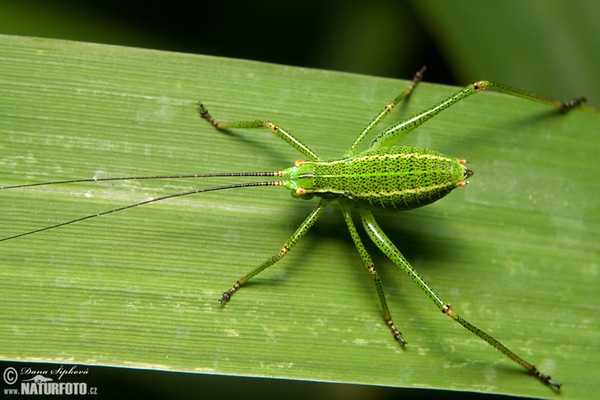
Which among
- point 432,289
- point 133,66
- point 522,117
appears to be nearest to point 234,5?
point 133,66

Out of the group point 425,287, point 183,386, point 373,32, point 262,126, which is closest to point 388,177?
point 425,287

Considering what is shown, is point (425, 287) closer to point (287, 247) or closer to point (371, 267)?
point (371, 267)

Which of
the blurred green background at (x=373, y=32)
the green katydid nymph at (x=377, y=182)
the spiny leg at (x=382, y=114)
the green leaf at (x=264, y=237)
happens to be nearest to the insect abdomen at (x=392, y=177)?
the green katydid nymph at (x=377, y=182)

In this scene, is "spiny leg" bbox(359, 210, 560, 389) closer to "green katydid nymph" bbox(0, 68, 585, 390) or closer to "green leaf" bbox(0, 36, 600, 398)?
"green katydid nymph" bbox(0, 68, 585, 390)

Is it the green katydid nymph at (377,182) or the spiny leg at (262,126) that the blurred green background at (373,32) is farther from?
the spiny leg at (262,126)

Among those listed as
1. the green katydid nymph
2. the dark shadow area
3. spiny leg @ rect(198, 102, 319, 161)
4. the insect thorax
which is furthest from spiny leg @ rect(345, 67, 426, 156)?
the dark shadow area

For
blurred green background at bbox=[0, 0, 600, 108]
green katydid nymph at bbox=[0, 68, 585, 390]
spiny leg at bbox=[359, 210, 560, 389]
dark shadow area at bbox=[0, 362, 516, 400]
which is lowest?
dark shadow area at bbox=[0, 362, 516, 400]
